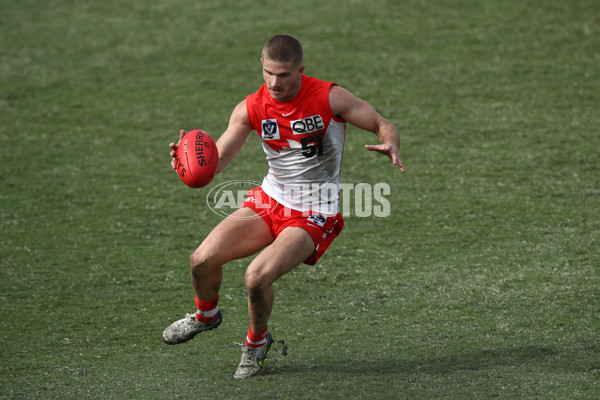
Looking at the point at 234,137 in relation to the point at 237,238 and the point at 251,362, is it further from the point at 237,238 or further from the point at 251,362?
the point at 251,362

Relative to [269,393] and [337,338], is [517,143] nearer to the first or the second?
[337,338]

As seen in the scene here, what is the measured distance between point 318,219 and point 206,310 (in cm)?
106

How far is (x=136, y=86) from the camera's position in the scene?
1223cm

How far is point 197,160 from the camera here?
5.00m

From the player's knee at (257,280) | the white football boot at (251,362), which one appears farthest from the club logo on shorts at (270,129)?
the white football boot at (251,362)

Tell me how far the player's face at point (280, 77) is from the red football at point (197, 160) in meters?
0.59

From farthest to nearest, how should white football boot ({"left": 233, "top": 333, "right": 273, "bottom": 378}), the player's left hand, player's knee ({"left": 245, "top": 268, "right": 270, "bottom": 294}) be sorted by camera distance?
white football boot ({"left": 233, "top": 333, "right": 273, "bottom": 378}) < player's knee ({"left": 245, "top": 268, "right": 270, "bottom": 294}) < the player's left hand

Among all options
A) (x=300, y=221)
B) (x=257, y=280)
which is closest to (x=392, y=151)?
(x=300, y=221)

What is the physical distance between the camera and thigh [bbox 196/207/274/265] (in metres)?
5.11

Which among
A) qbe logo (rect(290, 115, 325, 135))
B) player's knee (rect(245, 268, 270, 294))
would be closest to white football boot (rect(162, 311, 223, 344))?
player's knee (rect(245, 268, 270, 294))

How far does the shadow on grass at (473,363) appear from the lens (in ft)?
16.2

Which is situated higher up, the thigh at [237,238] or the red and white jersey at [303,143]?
the red and white jersey at [303,143]

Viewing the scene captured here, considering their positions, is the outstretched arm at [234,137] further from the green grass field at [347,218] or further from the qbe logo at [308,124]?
the green grass field at [347,218]

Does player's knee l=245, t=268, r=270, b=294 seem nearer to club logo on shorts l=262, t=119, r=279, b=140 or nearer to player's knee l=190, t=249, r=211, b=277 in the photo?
player's knee l=190, t=249, r=211, b=277
